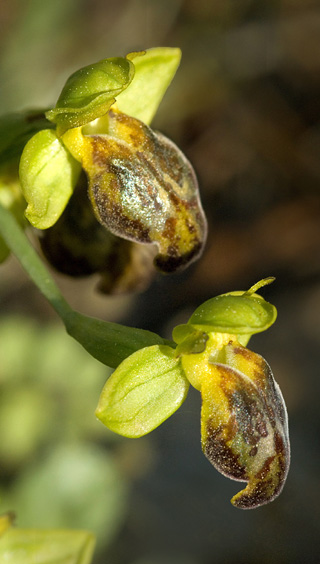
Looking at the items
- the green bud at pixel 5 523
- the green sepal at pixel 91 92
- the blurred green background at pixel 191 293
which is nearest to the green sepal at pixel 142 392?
the green bud at pixel 5 523

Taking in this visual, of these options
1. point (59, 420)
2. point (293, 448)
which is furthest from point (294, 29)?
point (59, 420)

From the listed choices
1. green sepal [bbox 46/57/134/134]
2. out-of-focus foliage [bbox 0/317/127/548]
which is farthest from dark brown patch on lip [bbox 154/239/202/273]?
out-of-focus foliage [bbox 0/317/127/548]

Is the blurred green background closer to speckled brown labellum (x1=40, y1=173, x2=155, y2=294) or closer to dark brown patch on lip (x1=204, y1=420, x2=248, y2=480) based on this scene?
speckled brown labellum (x1=40, y1=173, x2=155, y2=294)

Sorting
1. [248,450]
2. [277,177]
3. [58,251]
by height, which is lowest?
[277,177]

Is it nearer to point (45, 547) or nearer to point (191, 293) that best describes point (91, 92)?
point (45, 547)

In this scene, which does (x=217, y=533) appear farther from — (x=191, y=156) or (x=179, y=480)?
(x=191, y=156)

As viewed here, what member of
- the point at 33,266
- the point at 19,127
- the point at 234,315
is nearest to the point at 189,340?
the point at 234,315

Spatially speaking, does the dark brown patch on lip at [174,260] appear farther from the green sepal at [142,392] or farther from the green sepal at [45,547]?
the green sepal at [45,547]
